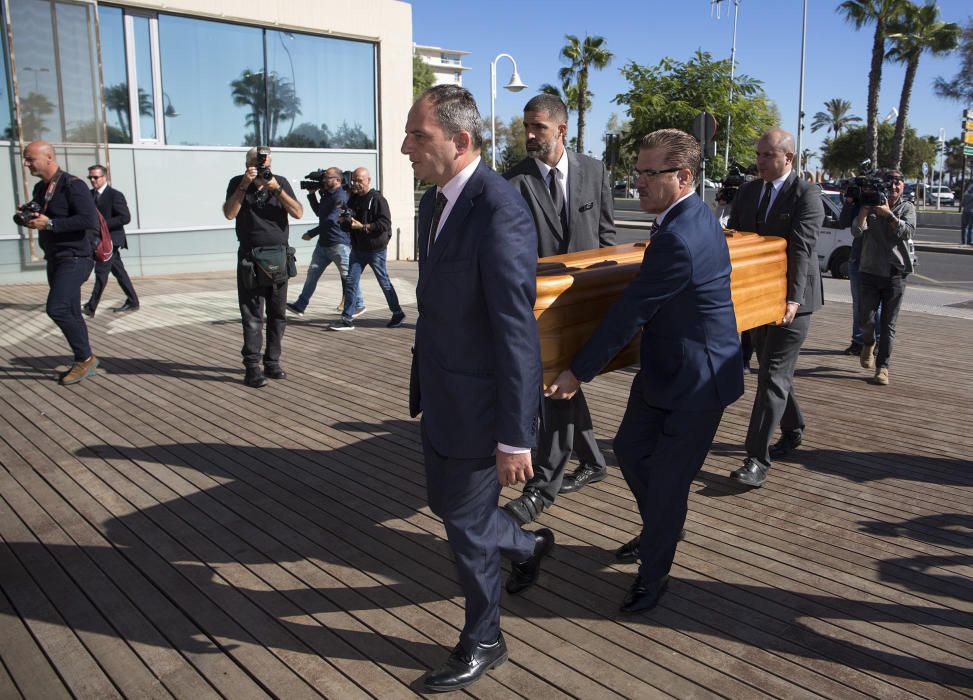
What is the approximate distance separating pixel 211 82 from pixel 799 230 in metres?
13.4

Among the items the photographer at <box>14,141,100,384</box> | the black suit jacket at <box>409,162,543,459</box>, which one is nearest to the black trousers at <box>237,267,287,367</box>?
the photographer at <box>14,141,100,384</box>

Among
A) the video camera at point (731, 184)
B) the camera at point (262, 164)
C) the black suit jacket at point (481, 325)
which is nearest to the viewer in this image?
the black suit jacket at point (481, 325)

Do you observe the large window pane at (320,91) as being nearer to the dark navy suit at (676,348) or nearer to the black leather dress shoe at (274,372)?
the black leather dress shoe at (274,372)

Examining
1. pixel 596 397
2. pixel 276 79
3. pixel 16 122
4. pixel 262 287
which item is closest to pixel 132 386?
pixel 262 287

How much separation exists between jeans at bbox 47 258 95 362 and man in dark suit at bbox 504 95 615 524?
4181 millimetres

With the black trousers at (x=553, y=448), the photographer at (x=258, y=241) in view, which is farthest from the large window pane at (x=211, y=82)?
the black trousers at (x=553, y=448)

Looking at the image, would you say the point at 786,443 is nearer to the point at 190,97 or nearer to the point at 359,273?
the point at 359,273

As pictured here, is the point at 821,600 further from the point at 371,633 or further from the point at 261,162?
the point at 261,162

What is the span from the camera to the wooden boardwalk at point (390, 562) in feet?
9.58

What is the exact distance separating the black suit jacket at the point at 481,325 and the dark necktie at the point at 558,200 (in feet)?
5.55

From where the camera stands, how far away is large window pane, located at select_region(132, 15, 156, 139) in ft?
47.0

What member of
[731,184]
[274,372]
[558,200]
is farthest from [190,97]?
[558,200]

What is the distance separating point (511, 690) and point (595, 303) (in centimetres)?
161

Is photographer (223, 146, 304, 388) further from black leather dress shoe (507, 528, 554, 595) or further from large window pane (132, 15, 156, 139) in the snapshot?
large window pane (132, 15, 156, 139)
